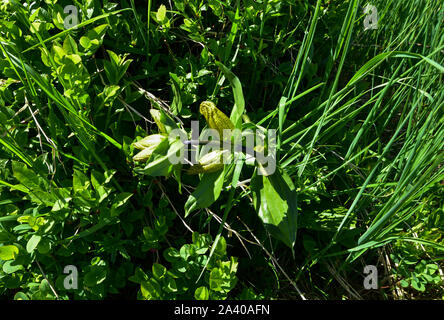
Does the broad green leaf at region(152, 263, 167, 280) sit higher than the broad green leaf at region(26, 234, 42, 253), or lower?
lower

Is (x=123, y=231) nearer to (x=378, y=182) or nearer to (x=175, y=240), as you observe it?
(x=175, y=240)

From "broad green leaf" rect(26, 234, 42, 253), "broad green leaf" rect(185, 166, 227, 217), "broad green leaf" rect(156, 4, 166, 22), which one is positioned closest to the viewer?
"broad green leaf" rect(185, 166, 227, 217)

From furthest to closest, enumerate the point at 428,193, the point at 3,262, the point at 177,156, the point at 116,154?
the point at 428,193 → the point at 116,154 → the point at 3,262 → the point at 177,156

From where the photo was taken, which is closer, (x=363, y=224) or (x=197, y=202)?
(x=197, y=202)

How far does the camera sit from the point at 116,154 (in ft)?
3.00

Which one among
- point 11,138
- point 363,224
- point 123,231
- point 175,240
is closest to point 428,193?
point 363,224

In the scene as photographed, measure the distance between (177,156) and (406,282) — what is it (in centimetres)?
73

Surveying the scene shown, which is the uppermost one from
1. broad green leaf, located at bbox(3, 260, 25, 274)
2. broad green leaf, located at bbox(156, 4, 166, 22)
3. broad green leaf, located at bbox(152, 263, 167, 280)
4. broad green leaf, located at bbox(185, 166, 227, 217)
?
broad green leaf, located at bbox(156, 4, 166, 22)

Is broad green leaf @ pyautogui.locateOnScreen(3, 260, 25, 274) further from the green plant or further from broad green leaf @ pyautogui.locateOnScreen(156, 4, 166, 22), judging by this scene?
broad green leaf @ pyautogui.locateOnScreen(156, 4, 166, 22)

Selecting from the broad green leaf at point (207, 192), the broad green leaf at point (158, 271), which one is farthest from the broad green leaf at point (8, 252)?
the broad green leaf at point (207, 192)

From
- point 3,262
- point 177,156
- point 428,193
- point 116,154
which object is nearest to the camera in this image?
point 177,156

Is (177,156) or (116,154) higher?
(177,156)

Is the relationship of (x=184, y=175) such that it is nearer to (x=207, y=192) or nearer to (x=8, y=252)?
(x=207, y=192)

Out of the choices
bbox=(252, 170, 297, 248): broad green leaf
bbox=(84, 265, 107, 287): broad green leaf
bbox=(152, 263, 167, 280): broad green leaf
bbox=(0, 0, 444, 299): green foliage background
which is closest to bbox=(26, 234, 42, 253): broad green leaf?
bbox=(0, 0, 444, 299): green foliage background
